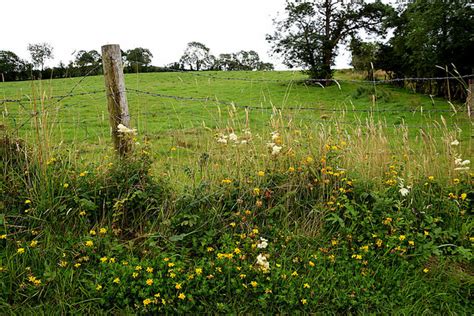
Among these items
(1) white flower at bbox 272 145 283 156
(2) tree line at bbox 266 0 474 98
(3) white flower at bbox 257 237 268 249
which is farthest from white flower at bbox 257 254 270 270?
(2) tree line at bbox 266 0 474 98

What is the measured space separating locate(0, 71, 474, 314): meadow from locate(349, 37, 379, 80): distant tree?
21.6m

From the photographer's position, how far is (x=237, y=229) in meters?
3.39

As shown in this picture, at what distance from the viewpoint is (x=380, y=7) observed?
24.2 meters

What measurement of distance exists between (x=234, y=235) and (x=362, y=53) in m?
24.5

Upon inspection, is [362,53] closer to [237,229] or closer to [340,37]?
[340,37]

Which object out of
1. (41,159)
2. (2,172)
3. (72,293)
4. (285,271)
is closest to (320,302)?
(285,271)

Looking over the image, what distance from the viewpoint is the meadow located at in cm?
282

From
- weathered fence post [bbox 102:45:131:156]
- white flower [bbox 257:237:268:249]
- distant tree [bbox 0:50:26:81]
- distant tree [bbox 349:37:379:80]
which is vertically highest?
distant tree [bbox 349:37:379:80]

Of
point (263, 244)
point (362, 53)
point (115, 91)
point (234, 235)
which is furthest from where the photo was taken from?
point (362, 53)

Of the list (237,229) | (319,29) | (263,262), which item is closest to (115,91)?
(237,229)

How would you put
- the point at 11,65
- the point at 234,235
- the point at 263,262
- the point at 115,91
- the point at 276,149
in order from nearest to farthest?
the point at 263,262 < the point at 234,235 < the point at 276,149 < the point at 115,91 < the point at 11,65

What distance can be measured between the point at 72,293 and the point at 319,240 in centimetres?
213

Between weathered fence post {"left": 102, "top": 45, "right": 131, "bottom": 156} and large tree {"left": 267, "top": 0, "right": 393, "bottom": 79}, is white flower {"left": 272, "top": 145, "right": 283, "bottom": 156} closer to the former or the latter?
weathered fence post {"left": 102, "top": 45, "right": 131, "bottom": 156}

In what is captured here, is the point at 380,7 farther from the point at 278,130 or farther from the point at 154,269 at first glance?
the point at 154,269
